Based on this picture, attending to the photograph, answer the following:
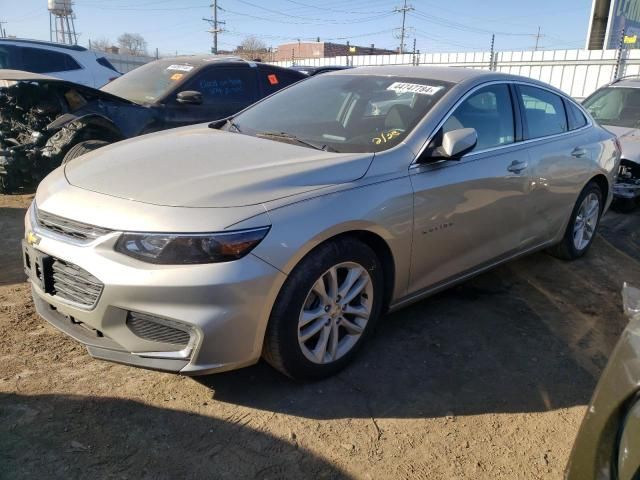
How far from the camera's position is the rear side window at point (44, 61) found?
874 centimetres

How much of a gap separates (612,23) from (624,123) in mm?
12554

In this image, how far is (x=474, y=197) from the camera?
3.36 metres

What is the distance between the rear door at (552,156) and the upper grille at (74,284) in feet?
9.87

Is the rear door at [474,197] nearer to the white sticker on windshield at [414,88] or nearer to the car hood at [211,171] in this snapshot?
the white sticker on windshield at [414,88]

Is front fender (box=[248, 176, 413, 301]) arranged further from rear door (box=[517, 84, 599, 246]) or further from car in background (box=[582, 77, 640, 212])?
car in background (box=[582, 77, 640, 212])

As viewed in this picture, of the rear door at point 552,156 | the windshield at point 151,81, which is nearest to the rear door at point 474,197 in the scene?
the rear door at point 552,156

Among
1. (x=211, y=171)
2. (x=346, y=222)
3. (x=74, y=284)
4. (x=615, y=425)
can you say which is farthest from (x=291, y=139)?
(x=615, y=425)

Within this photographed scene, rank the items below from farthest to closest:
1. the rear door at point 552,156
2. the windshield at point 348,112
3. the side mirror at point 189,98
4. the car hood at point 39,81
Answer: the side mirror at point 189,98
the car hood at point 39,81
the rear door at point 552,156
the windshield at point 348,112

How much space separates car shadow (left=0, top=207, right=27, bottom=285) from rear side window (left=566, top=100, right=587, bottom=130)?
15.1ft

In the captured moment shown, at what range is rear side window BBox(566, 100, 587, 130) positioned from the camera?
15.0ft

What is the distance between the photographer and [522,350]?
3.29 meters

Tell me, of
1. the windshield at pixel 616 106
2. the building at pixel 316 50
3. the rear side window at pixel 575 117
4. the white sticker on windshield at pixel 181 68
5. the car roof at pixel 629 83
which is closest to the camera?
the rear side window at pixel 575 117

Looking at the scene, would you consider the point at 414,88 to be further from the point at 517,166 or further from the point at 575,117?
the point at 575,117

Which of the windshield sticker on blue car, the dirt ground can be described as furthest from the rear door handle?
the windshield sticker on blue car
